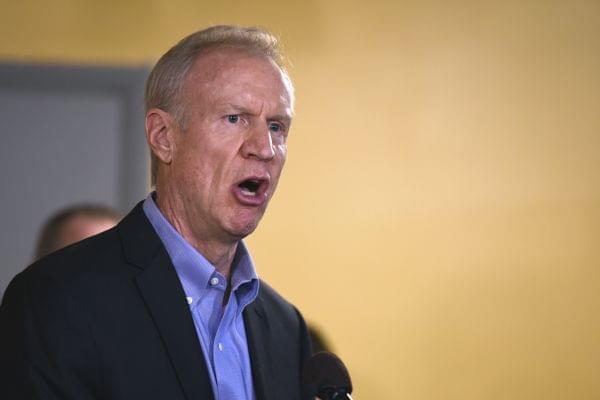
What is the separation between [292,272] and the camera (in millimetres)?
3100

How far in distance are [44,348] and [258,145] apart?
0.48 m

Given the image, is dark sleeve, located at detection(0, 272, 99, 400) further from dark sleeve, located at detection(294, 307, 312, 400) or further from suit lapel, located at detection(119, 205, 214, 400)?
dark sleeve, located at detection(294, 307, 312, 400)

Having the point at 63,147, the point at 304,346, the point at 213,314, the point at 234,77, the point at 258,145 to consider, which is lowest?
the point at 304,346

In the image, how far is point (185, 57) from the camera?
5.44 ft

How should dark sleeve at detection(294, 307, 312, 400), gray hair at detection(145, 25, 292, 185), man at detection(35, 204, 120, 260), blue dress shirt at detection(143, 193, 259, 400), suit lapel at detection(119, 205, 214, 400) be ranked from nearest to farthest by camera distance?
suit lapel at detection(119, 205, 214, 400) < blue dress shirt at detection(143, 193, 259, 400) < gray hair at detection(145, 25, 292, 185) < dark sleeve at detection(294, 307, 312, 400) < man at detection(35, 204, 120, 260)

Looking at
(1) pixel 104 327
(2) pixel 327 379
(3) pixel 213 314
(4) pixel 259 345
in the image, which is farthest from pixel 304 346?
(1) pixel 104 327

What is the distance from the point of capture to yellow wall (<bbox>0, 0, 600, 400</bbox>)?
10.2ft

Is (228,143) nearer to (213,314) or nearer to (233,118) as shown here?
(233,118)

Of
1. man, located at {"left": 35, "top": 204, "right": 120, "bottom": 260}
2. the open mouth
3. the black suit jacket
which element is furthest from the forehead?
man, located at {"left": 35, "top": 204, "right": 120, "bottom": 260}

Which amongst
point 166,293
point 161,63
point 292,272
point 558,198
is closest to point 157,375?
point 166,293

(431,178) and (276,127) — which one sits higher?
(276,127)

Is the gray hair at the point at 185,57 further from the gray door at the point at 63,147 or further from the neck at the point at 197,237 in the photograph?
the gray door at the point at 63,147

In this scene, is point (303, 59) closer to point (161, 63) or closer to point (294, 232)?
point (294, 232)

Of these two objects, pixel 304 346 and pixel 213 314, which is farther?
pixel 304 346
